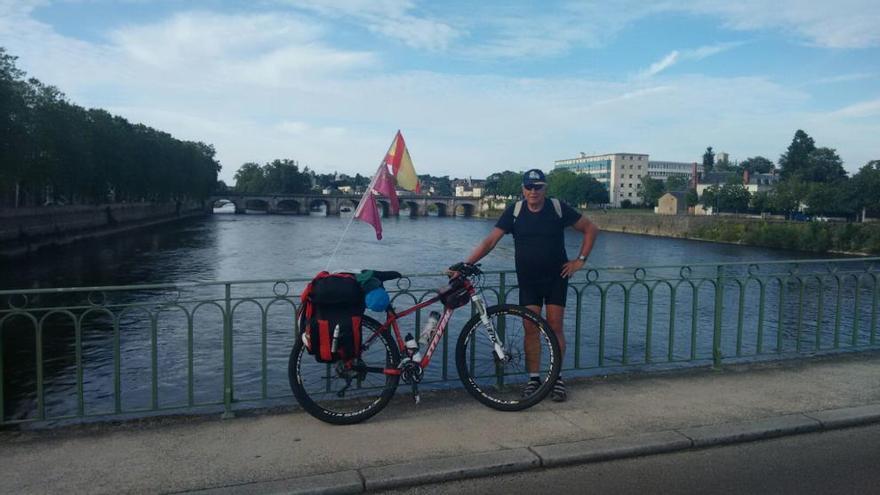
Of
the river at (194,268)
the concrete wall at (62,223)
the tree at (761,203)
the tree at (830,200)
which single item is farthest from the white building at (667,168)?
the concrete wall at (62,223)

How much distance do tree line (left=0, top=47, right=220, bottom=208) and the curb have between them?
35527 mm

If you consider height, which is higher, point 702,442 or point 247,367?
point 702,442

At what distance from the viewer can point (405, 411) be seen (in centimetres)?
550

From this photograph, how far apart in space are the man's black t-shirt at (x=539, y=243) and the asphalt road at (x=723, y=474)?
1.72 m

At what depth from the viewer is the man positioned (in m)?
5.84

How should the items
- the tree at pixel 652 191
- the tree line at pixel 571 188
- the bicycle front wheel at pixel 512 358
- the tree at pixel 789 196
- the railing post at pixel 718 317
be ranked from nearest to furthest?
the bicycle front wheel at pixel 512 358
the railing post at pixel 718 317
the tree at pixel 789 196
the tree line at pixel 571 188
the tree at pixel 652 191

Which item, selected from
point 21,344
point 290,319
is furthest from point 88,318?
point 290,319

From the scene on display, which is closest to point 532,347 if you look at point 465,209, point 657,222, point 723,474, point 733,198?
point 723,474

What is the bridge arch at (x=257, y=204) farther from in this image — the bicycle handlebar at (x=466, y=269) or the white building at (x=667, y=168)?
the bicycle handlebar at (x=466, y=269)

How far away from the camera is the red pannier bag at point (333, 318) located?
508cm

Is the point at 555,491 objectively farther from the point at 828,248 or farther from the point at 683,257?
the point at 828,248

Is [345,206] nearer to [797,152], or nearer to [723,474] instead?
[797,152]

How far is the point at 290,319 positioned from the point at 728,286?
18977 mm

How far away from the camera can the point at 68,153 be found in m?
46.6
